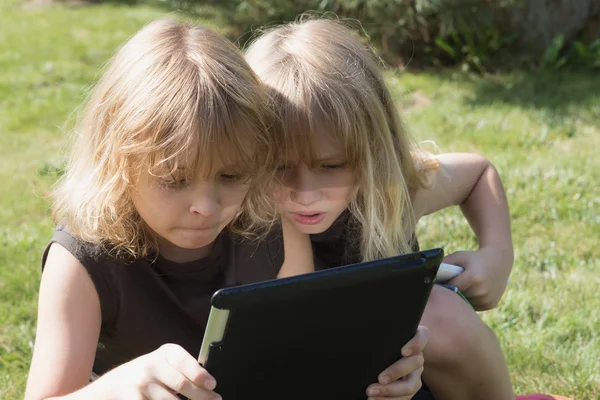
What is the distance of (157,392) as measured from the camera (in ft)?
5.14

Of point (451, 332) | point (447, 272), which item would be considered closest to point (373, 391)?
point (451, 332)

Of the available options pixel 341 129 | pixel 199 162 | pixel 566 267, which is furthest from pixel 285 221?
pixel 566 267

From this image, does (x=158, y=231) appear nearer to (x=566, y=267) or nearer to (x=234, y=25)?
(x=566, y=267)

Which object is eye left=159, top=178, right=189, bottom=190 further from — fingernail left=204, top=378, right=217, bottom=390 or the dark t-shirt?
fingernail left=204, top=378, right=217, bottom=390

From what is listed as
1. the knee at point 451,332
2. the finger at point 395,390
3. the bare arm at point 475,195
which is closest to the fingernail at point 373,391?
A: the finger at point 395,390

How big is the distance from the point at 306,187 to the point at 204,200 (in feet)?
1.23

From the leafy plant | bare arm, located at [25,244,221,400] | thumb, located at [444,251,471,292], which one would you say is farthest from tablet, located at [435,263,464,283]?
the leafy plant

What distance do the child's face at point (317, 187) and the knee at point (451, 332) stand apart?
0.38 meters

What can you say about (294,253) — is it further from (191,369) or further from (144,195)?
(191,369)

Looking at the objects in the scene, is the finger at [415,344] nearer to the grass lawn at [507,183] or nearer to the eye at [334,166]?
the eye at [334,166]

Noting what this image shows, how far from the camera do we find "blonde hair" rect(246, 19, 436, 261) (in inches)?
81.0

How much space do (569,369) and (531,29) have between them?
415cm

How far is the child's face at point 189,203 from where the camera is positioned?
179cm

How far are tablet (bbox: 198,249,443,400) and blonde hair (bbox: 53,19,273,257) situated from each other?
1.30 feet
